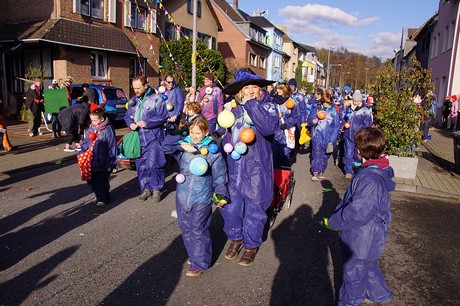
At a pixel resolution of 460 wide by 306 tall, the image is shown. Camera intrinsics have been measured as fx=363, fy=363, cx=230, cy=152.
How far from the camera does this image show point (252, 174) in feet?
12.4

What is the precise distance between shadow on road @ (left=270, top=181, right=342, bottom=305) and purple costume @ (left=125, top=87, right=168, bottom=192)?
2.25m

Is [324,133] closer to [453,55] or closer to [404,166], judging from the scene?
[404,166]

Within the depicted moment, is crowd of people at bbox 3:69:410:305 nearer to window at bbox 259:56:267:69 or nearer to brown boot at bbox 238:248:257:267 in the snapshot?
brown boot at bbox 238:248:257:267

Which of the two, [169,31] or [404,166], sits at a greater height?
[169,31]

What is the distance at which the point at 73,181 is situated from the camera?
23.7ft

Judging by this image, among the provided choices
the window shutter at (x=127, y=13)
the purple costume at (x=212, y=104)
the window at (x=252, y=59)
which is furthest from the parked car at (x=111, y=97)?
the window at (x=252, y=59)

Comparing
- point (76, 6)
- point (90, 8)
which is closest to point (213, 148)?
point (76, 6)

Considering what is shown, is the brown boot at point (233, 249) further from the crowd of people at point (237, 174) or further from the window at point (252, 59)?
the window at point (252, 59)

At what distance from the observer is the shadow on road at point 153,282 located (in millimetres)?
3246

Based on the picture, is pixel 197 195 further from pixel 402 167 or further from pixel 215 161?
pixel 402 167

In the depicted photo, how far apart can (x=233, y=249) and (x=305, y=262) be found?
815mm

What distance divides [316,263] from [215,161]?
1.64 meters

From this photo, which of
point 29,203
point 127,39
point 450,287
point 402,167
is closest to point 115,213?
point 29,203

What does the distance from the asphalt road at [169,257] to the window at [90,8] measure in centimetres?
1312
